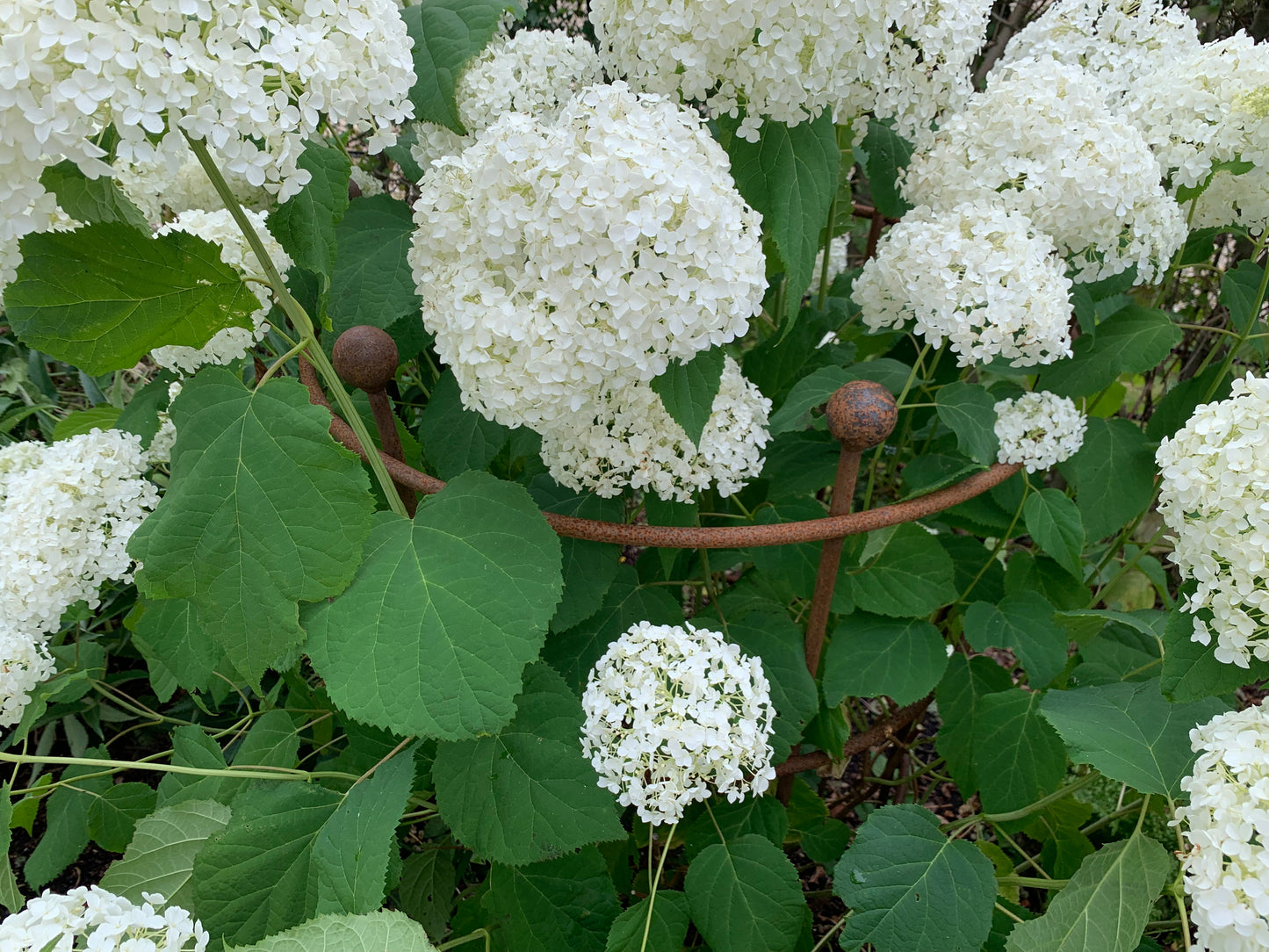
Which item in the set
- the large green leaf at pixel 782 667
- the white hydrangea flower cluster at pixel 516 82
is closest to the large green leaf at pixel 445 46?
the white hydrangea flower cluster at pixel 516 82

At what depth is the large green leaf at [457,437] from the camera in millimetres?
1541

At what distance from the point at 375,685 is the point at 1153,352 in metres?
1.58

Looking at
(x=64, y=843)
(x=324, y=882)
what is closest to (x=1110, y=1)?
(x=324, y=882)

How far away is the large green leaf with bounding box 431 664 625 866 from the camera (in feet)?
3.86

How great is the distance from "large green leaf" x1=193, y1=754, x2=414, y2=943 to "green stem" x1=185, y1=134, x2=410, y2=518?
434 mm

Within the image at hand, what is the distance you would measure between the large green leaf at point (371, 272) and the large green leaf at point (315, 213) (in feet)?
0.93

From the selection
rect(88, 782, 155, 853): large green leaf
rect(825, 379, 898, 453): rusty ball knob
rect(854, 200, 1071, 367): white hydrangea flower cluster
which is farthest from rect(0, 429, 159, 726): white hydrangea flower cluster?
rect(854, 200, 1071, 367): white hydrangea flower cluster

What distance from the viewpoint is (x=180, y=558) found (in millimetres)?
1060

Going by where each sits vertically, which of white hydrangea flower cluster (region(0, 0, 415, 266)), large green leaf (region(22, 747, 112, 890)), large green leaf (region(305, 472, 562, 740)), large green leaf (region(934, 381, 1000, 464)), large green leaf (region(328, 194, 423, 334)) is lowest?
large green leaf (region(22, 747, 112, 890))

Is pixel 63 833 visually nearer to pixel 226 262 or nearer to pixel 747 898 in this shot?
pixel 226 262

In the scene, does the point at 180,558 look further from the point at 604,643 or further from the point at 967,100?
the point at 967,100

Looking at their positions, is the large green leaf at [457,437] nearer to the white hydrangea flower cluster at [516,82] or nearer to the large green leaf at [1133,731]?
the white hydrangea flower cluster at [516,82]

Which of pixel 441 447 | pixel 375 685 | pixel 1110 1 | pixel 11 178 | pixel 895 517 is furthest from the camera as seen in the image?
pixel 1110 1

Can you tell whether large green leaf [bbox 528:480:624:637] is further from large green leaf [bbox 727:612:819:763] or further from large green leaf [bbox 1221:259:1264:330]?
large green leaf [bbox 1221:259:1264:330]
